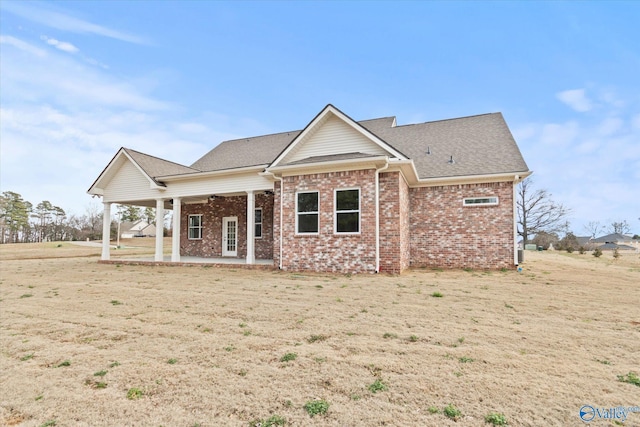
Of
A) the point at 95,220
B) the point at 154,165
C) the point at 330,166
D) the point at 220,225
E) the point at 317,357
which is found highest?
the point at 154,165

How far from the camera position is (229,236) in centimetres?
1664

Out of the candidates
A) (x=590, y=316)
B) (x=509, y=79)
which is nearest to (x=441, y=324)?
(x=590, y=316)

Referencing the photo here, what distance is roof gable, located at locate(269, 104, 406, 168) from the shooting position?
10.7 meters

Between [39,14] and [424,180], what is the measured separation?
1568 cm

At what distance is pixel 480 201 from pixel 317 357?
407 inches

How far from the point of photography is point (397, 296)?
688 centimetres

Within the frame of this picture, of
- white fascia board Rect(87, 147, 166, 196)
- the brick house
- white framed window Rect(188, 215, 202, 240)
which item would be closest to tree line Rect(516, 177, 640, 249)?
the brick house

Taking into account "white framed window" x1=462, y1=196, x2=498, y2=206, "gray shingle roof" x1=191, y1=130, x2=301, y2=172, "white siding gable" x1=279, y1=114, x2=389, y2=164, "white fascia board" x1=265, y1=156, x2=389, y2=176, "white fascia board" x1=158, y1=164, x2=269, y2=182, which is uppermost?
"gray shingle roof" x1=191, y1=130, x2=301, y2=172

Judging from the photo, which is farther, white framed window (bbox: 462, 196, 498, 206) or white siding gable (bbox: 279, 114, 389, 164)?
white framed window (bbox: 462, 196, 498, 206)

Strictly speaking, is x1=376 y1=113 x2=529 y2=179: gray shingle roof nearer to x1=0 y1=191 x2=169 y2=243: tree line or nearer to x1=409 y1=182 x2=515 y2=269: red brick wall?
x1=409 y1=182 x2=515 y2=269: red brick wall

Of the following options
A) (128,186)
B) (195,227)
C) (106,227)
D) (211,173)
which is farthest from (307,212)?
(106,227)

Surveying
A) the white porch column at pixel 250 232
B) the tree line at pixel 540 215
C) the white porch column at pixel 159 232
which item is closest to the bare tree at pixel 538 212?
the tree line at pixel 540 215

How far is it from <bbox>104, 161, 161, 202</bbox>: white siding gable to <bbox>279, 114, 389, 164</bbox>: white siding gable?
7515 mm

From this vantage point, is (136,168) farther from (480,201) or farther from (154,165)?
(480,201)
